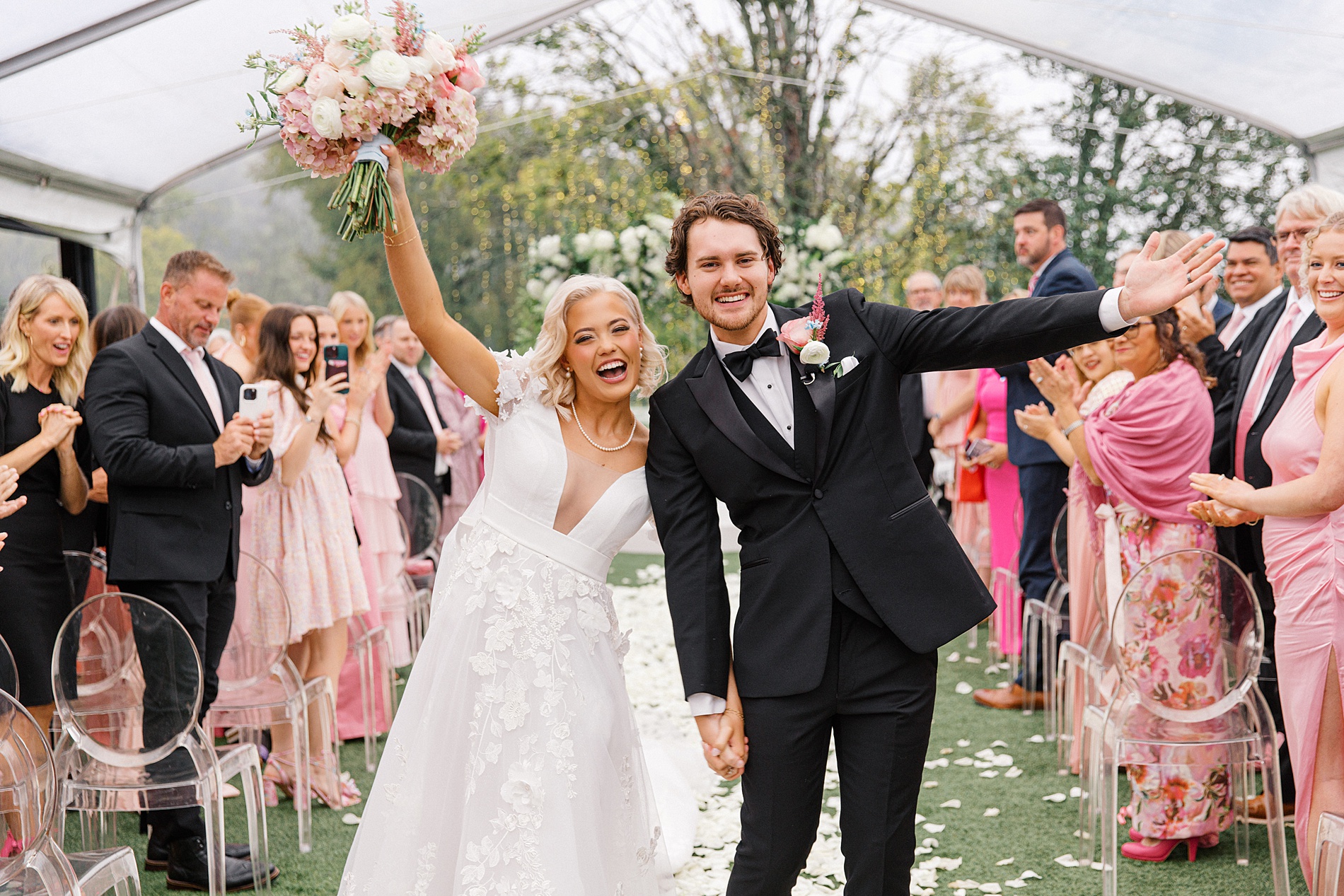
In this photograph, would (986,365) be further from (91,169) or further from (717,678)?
(91,169)

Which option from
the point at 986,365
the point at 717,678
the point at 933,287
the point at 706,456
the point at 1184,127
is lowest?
the point at 717,678

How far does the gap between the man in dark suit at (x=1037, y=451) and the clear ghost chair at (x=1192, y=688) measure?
81.5 inches

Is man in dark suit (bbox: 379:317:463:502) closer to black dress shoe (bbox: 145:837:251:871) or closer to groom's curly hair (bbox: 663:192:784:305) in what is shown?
black dress shoe (bbox: 145:837:251:871)

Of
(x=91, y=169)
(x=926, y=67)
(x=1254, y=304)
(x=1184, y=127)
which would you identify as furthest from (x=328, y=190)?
(x=1254, y=304)

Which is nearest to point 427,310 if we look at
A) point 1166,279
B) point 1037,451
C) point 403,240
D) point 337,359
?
point 403,240

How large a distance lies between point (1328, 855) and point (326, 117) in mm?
3171

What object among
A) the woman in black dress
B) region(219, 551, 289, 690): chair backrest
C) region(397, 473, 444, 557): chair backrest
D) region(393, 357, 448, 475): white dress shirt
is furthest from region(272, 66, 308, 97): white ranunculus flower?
region(393, 357, 448, 475): white dress shirt

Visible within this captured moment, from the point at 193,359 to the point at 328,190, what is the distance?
29.0 feet

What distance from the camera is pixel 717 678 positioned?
2.64 meters

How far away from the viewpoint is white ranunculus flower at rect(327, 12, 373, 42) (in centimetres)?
263

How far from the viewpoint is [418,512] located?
684 centimetres

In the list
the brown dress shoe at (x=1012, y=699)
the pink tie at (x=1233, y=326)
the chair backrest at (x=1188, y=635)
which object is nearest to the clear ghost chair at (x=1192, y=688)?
the chair backrest at (x=1188, y=635)

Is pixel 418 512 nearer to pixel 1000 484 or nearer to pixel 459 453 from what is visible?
pixel 459 453

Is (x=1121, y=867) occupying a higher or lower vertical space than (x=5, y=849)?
lower
